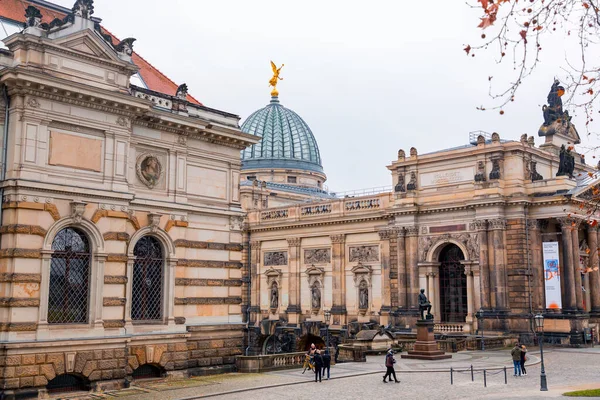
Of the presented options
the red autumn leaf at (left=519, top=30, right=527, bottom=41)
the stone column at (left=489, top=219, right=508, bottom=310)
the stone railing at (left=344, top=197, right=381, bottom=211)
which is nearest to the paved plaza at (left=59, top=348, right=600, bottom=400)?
the stone column at (left=489, top=219, right=508, bottom=310)

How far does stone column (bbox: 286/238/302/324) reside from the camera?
5881 cm

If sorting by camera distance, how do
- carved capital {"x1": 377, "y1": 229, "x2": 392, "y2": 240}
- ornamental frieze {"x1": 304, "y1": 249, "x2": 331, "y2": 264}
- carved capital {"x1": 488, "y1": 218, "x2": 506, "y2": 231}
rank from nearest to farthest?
carved capital {"x1": 488, "y1": 218, "x2": 506, "y2": 231}, carved capital {"x1": 377, "y1": 229, "x2": 392, "y2": 240}, ornamental frieze {"x1": 304, "y1": 249, "x2": 331, "y2": 264}

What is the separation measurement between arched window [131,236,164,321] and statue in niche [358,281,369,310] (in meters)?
30.5

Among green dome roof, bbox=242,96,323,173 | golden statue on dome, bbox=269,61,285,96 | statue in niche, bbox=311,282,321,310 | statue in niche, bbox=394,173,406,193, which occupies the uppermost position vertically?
golden statue on dome, bbox=269,61,285,96

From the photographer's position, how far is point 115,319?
23531 millimetres

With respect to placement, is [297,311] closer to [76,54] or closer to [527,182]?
[527,182]

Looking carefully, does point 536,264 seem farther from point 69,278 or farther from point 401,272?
point 69,278

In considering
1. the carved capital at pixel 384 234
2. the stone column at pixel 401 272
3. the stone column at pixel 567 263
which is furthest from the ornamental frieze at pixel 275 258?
the stone column at pixel 567 263

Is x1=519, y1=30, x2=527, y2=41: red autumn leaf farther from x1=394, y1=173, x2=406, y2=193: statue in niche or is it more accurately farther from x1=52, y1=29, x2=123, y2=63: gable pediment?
x1=394, y1=173, x2=406, y2=193: statue in niche

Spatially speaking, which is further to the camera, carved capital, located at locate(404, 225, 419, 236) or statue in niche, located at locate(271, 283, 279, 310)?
statue in niche, located at locate(271, 283, 279, 310)

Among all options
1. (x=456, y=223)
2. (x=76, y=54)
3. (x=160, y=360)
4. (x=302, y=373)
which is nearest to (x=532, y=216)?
(x=456, y=223)

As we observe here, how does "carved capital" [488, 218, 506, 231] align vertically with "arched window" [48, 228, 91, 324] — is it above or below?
above

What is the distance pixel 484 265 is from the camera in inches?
1832

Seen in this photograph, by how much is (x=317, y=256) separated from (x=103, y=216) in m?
36.1
